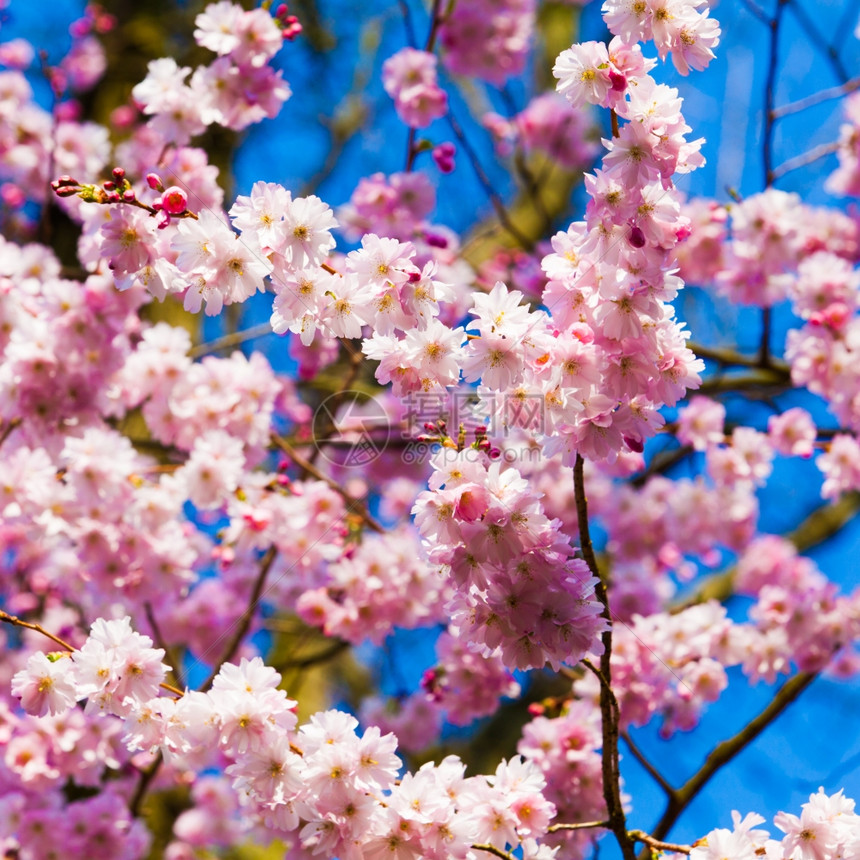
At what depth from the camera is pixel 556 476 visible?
3980 mm

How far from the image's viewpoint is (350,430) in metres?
4.08

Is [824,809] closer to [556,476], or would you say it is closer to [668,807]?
[668,807]

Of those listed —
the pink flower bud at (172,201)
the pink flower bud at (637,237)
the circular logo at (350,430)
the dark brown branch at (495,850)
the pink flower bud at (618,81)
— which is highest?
the circular logo at (350,430)

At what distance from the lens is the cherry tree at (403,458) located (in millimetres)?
1876

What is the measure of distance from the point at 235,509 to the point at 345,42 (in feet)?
16.6

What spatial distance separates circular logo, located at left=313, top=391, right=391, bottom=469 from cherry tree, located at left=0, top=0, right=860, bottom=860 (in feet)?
0.11

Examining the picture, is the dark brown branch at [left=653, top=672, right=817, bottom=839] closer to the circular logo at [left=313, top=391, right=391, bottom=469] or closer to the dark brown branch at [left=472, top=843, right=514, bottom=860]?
the dark brown branch at [left=472, top=843, right=514, bottom=860]

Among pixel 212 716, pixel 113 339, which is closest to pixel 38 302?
pixel 113 339

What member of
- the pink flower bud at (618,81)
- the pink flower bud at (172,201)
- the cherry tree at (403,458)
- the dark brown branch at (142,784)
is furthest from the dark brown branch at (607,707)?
the dark brown branch at (142,784)

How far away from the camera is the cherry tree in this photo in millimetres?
1876

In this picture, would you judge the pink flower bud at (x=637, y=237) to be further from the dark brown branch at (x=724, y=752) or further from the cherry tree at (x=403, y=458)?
the dark brown branch at (x=724, y=752)

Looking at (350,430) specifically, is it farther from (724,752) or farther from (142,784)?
(724,752)

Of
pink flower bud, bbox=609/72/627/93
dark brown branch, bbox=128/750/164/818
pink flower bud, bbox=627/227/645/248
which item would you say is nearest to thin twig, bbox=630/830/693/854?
pink flower bud, bbox=627/227/645/248

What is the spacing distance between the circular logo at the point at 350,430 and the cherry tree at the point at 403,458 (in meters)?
0.03
